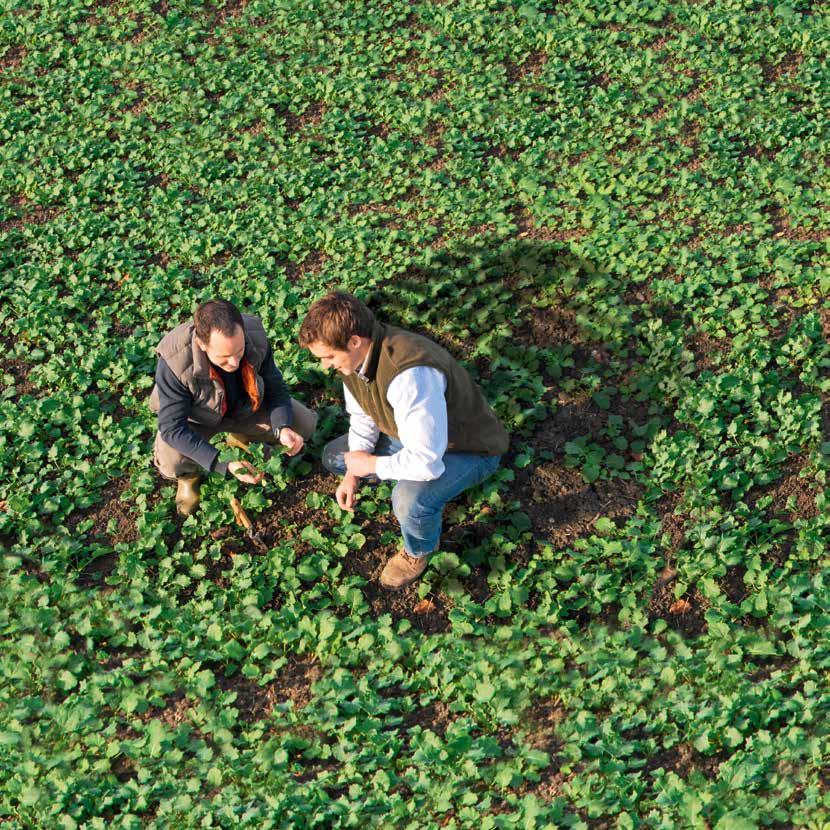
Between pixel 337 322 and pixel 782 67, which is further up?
pixel 782 67

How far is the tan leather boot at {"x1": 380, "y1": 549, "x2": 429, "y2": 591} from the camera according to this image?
521 cm

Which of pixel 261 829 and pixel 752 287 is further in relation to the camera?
pixel 752 287

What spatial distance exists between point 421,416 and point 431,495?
0.61 meters

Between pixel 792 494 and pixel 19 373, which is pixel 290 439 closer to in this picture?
pixel 19 373

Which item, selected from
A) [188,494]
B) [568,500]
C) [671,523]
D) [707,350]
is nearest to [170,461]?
[188,494]

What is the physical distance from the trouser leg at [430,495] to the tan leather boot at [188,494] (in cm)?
140

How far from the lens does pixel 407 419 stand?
14.7ft

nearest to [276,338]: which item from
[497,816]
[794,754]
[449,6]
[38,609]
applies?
[38,609]

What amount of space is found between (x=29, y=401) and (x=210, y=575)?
1993 mm

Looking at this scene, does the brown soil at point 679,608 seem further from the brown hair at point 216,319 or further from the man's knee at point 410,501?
the brown hair at point 216,319

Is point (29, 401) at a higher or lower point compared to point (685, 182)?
lower

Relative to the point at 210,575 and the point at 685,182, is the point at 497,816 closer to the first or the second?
the point at 210,575

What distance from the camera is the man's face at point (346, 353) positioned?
14.5 feet

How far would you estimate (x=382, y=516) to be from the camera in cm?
566
